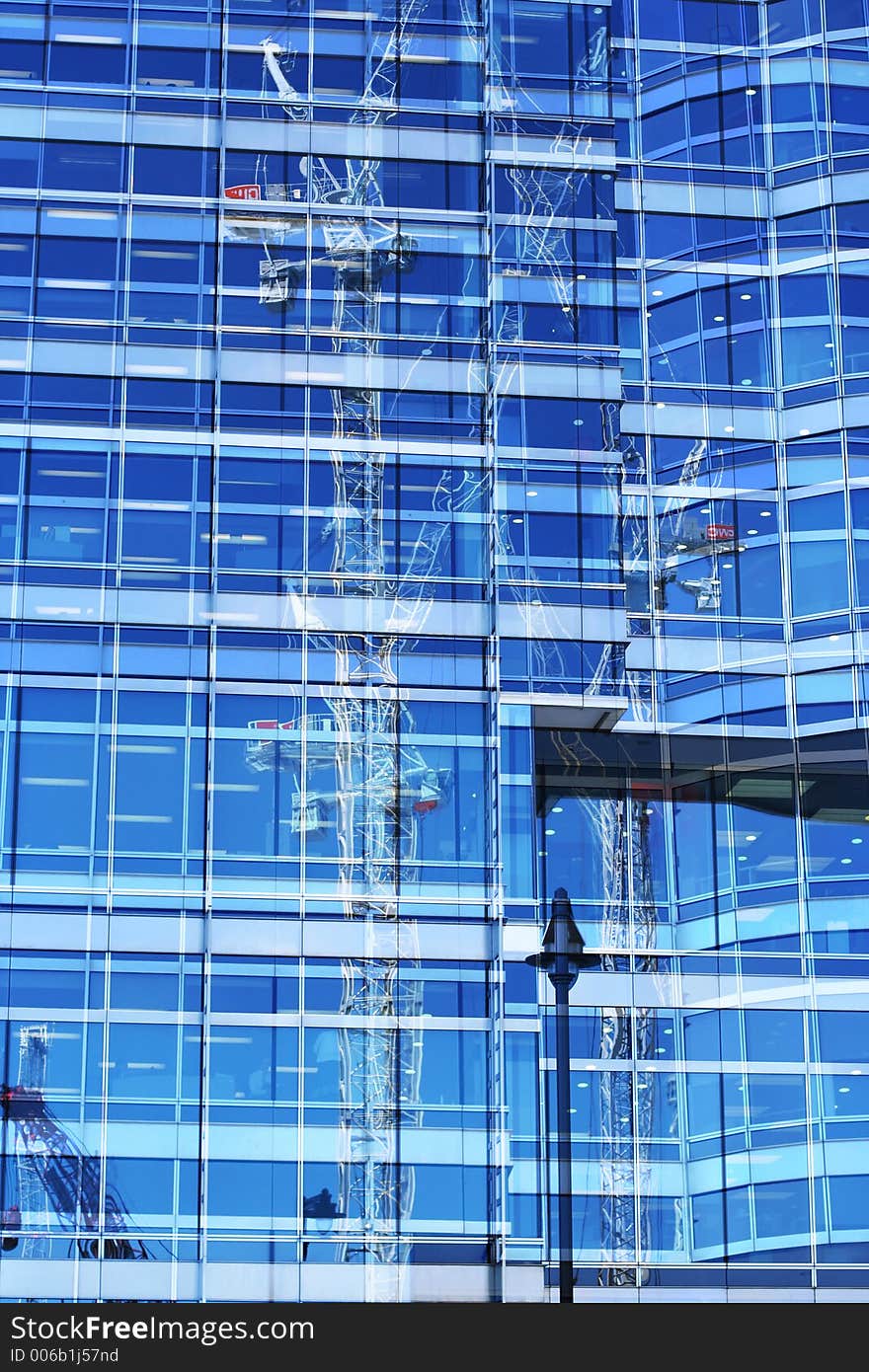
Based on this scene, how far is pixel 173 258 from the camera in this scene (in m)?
19.8

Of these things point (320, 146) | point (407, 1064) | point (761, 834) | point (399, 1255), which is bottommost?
point (399, 1255)

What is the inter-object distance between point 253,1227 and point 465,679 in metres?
5.35

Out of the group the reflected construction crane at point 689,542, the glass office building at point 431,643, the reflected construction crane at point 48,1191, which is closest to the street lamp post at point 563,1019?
the glass office building at point 431,643

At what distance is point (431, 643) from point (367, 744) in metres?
1.16

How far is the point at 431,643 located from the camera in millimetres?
19188

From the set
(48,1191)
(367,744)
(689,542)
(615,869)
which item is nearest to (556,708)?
(615,869)

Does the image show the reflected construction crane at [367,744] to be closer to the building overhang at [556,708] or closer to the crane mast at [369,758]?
the crane mast at [369,758]

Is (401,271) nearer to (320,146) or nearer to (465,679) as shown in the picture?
(320,146)

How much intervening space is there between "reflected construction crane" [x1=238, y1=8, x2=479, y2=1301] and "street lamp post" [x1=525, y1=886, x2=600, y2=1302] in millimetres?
1255

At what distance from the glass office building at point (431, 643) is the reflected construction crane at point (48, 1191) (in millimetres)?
41

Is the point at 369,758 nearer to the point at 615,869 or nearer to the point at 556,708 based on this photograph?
the point at 556,708

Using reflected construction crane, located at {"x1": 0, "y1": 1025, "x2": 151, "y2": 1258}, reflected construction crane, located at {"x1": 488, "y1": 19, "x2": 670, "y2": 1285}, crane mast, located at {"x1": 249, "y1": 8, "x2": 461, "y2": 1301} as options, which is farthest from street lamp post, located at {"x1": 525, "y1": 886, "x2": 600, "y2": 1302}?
reflected construction crane, located at {"x1": 0, "y1": 1025, "x2": 151, "y2": 1258}

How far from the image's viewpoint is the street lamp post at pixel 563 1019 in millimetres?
17641

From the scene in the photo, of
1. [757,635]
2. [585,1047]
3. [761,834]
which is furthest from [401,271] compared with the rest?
[585,1047]
